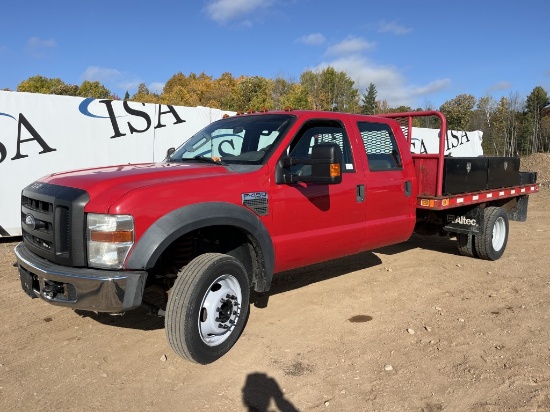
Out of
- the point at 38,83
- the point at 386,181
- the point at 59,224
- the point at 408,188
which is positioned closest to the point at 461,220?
the point at 408,188

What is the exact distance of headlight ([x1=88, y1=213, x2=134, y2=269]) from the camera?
9.84 feet

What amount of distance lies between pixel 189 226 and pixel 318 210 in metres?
1.41

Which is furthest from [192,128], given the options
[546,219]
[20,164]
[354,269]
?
[546,219]

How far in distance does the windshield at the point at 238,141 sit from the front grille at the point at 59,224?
1.32 meters

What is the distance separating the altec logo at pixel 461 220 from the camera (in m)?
6.54

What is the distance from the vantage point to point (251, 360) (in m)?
3.56

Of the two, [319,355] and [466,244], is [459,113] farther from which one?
[319,355]

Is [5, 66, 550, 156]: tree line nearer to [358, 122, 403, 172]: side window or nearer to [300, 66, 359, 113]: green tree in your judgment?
[300, 66, 359, 113]: green tree

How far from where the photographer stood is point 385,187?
490 centimetres

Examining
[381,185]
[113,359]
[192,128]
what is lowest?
[113,359]

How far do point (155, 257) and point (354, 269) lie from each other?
370cm

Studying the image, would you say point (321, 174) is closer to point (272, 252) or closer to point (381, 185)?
point (272, 252)

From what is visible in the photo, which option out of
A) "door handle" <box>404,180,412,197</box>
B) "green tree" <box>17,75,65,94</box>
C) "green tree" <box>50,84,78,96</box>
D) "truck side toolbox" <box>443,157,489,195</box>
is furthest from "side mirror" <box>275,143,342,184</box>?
"green tree" <box>17,75,65,94</box>

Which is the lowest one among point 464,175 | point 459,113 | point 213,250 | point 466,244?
point 466,244
